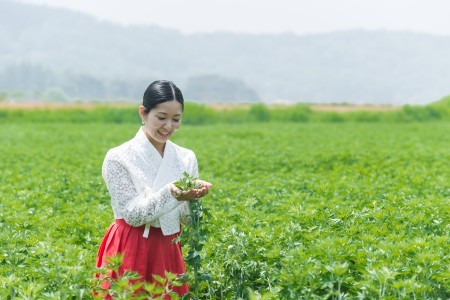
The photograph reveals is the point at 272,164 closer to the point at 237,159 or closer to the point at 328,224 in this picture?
the point at 237,159

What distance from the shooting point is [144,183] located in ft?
12.5

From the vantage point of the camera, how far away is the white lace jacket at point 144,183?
3678 mm

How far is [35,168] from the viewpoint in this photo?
496 inches

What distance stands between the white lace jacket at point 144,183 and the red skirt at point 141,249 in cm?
8

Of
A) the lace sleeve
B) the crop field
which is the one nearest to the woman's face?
the lace sleeve

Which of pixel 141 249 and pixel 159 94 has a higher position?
pixel 159 94

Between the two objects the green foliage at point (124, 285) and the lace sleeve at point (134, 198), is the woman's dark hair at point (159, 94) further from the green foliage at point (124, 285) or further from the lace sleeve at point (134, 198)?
the green foliage at point (124, 285)

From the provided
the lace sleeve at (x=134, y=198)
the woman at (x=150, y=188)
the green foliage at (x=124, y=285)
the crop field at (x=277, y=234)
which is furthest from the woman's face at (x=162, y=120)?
the green foliage at (x=124, y=285)

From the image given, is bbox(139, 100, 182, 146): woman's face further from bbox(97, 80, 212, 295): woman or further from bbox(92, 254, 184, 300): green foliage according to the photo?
bbox(92, 254, 184, 300): green foliage

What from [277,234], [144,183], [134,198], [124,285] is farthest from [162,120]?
[277,234]

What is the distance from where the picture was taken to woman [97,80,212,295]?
3.72 meters

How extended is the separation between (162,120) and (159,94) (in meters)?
0.17

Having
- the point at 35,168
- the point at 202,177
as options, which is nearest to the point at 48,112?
the point at 35,168

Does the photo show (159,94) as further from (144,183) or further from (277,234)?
(277,234)
